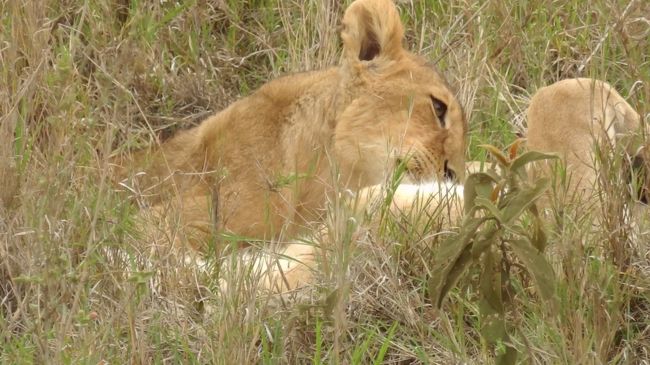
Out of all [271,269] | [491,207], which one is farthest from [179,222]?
[491,207]

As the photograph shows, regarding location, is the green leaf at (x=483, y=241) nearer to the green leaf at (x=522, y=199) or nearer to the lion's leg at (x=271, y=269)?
the green leaf at (x=522, y=199)

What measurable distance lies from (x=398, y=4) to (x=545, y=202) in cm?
209

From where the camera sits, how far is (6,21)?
4875 mm

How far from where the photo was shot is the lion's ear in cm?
464

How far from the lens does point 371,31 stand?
15.5 feet

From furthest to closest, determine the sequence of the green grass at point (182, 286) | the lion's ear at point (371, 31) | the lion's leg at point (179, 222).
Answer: the lion's ear at point (371, 31) < the lion's leg at point (179, 222) < the green grass at point (182, 286)

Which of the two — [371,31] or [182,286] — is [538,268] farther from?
[371,31]

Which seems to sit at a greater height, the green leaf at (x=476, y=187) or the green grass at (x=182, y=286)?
the green leaf at (x=476, y=187)

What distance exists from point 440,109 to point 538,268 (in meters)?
1.99

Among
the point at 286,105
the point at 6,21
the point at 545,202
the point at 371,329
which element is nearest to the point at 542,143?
the point at 545,202

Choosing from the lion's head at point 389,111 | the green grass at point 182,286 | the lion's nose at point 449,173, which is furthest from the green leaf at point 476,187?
the lion's nose at point 449,173

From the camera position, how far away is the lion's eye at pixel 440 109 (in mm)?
4707

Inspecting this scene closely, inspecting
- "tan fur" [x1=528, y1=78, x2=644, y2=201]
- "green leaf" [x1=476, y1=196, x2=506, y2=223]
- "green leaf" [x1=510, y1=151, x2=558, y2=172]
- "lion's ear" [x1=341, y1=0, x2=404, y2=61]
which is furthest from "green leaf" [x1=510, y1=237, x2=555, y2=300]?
"lion's ear" [x1=341, y1=0, x2=404, y2=61]

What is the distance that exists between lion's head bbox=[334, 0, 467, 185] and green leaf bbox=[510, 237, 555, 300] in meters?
1.63
